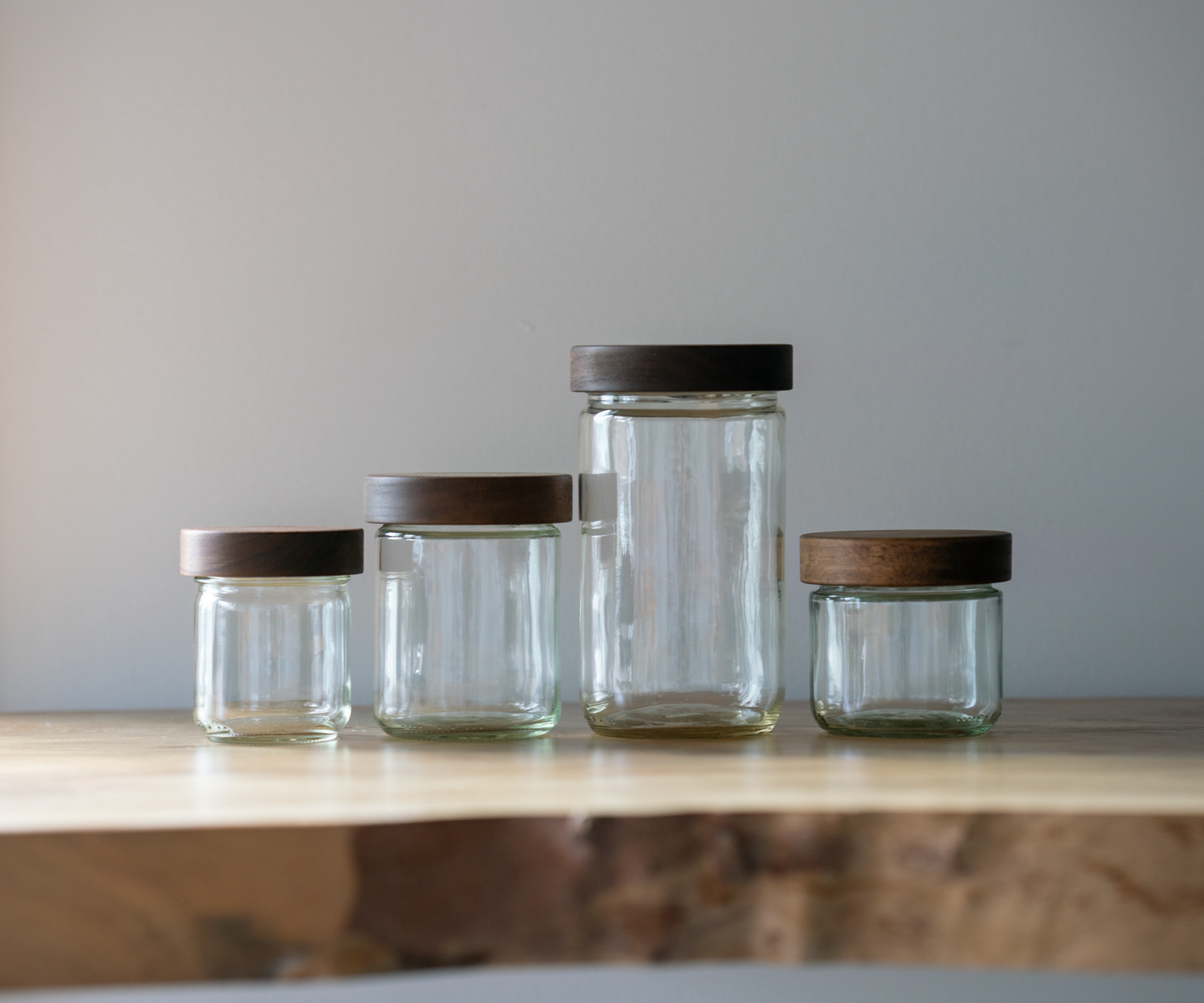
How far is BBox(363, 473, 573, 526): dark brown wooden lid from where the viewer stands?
846mm

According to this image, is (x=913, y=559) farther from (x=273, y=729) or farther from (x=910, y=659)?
(x=273, y=729)

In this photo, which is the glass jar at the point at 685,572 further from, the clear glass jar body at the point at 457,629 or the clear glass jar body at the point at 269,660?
the clear glass jar body at the point at 269,660

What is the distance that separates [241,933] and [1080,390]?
783 mm

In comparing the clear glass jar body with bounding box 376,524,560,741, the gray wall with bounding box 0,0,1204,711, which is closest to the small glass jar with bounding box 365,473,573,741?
the clear glass jar body with bounding box 376,524,560,741

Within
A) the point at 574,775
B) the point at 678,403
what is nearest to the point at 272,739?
the point at 574,775

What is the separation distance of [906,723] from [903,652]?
0.15 ft

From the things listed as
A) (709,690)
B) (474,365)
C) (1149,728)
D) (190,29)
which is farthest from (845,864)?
(190,29)

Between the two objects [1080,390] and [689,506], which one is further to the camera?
[1080,390]

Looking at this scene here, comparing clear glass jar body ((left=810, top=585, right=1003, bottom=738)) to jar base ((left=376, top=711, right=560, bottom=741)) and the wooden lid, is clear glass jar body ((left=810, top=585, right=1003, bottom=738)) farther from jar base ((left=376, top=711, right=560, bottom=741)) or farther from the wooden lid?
the wooden lid

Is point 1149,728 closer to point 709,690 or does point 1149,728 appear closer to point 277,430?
point 709,690

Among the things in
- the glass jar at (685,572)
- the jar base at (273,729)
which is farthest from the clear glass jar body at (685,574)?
the jar base at (273,729)

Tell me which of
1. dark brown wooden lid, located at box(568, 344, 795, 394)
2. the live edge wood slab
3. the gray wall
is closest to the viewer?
the live edge wood slab

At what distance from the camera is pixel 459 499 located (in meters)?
0.85

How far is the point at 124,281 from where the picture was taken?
3.44 feet
